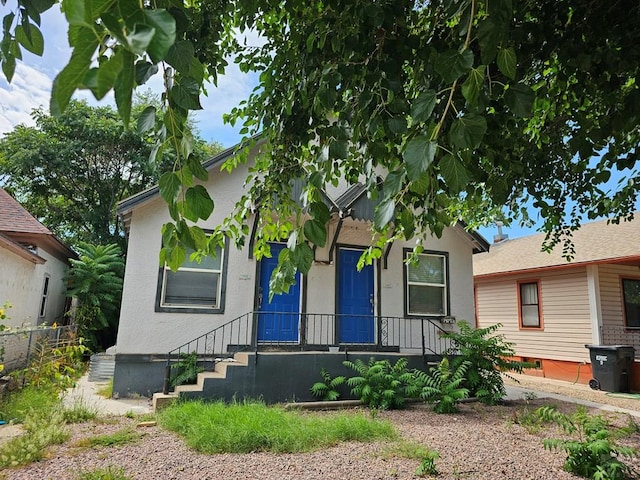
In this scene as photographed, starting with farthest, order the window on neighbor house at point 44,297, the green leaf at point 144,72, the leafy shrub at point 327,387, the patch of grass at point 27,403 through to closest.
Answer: the window on neighbor house at point 44,297 → the leafy shrub at point 327,387 → the patch of grass at point 27,403 → the green leaf at point 144,72

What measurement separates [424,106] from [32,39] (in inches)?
51.5

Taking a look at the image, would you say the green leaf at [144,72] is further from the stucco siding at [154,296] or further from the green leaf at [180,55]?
the stucco siding at [154,296]

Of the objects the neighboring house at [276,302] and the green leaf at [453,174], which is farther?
the neighboring house at [276,302]

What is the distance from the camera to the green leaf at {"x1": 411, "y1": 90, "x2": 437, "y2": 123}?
122 cm

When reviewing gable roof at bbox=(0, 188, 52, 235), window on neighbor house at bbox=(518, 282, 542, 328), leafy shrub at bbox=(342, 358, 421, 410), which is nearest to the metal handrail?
leafy shrub at bbox=(342, 358, 421, 410)

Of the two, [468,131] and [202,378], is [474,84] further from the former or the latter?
[202,378]

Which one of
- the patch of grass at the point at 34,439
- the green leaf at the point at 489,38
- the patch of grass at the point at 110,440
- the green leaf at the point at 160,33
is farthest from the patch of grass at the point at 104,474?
the green leaf at the point at 489,38

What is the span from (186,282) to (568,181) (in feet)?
21.4

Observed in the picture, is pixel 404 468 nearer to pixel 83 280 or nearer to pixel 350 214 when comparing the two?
pixel 350 214

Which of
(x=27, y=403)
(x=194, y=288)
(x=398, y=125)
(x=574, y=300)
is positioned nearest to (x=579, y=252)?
(x=574, y=300)

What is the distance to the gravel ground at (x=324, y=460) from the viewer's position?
397 centimetres

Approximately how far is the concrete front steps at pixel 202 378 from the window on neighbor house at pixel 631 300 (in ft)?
38.1

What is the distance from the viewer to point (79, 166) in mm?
18531

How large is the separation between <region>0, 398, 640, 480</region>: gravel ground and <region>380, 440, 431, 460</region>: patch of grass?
0.05 m
